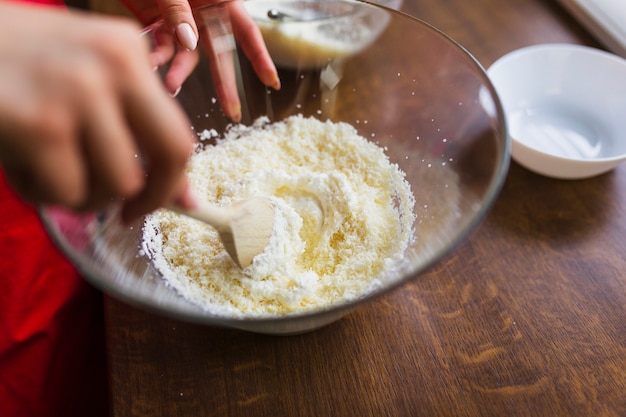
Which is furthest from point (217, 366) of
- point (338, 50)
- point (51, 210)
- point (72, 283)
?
point (338, 50)

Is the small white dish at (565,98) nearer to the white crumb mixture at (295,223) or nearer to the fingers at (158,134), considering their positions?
the white crumb mixture at (295,223)

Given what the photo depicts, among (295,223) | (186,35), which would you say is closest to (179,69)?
(186,35)

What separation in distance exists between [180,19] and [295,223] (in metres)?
0.34

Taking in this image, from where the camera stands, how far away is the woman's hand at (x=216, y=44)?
0.73 m

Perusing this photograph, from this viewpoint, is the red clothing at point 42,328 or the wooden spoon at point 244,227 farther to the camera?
the red clothing at point 42,328

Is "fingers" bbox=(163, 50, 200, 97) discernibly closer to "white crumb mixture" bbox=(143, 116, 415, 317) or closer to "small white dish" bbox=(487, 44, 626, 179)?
"white crumb mixture" bbox=(143, 116, 415, 317)

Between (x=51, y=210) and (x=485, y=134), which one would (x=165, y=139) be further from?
(x=485, y=134)

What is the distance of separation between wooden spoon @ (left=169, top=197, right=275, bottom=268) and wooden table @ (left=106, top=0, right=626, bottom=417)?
0.12 metres

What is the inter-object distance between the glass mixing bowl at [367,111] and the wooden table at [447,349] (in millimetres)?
80

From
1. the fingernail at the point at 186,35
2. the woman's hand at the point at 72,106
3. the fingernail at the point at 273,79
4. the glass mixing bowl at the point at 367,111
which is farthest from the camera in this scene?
the fingernail at the point at 273,79

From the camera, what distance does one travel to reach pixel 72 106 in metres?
0.27

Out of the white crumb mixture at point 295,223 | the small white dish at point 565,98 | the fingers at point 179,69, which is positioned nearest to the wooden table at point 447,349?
the white crumb mixture at point 295,223

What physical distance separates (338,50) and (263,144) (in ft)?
0.73

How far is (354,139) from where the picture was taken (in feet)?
2.81
